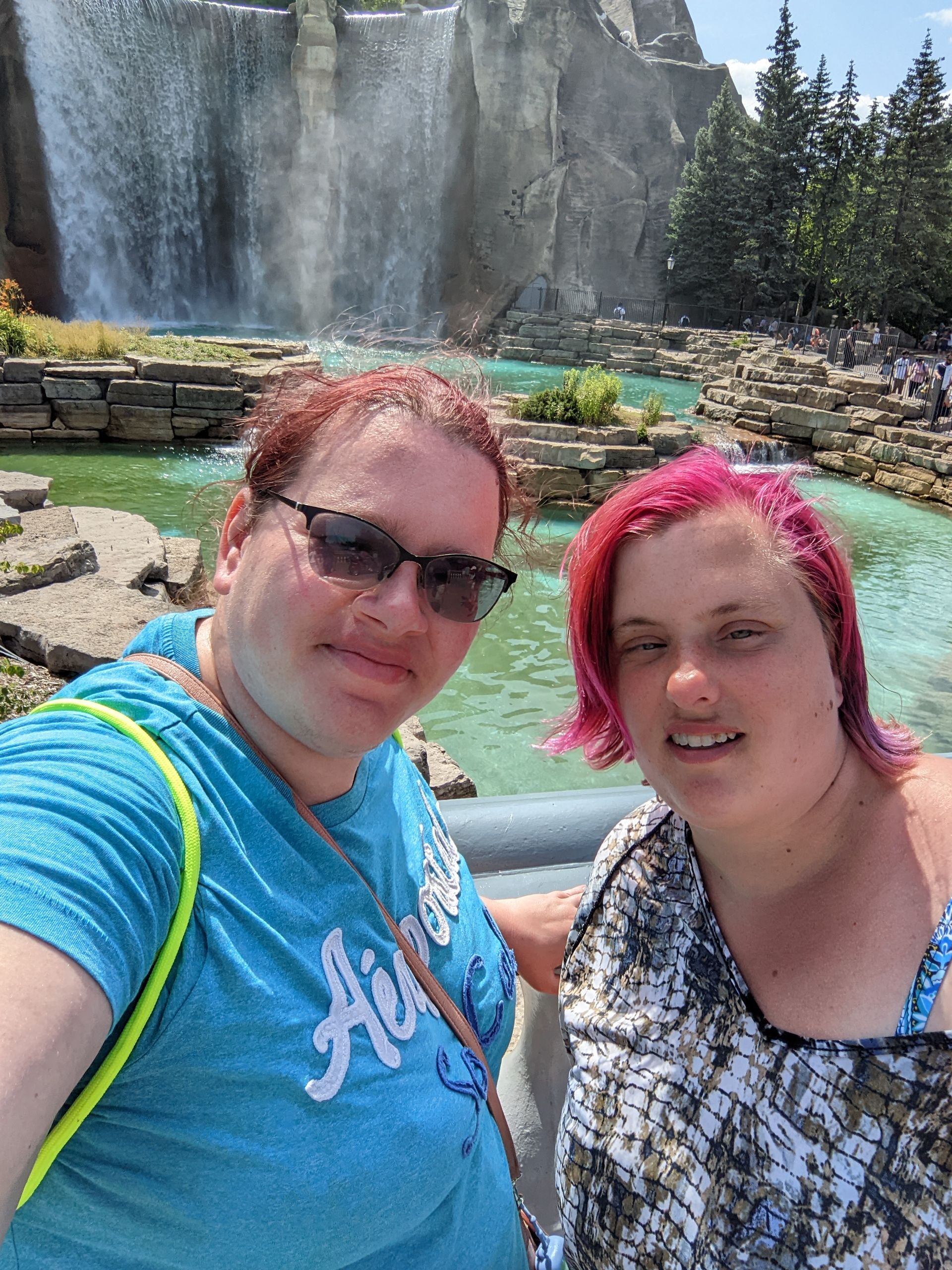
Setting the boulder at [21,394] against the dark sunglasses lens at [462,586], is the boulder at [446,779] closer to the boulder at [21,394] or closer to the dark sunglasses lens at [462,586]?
the dark sunglasses lens at [462,586]

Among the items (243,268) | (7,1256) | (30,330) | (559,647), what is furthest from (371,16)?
(7,1256)

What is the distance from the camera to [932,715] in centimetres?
623

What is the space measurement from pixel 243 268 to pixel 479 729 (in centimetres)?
2310

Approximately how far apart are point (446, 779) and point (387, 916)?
8.72ft

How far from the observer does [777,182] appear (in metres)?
36.2

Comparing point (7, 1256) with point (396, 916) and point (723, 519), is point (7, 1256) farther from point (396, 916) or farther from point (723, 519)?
point (723, 519)

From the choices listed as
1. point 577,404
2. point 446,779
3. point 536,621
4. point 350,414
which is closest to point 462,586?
point 350,414

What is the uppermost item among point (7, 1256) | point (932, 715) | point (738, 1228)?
point (7, 1256)

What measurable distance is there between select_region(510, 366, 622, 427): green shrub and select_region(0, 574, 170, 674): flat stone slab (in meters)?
7.22

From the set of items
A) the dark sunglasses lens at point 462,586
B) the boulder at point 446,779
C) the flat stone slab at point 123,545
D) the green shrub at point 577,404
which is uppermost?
the dark sunglasses lens at point 462,586

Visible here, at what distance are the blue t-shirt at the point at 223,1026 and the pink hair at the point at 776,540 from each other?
0.50m

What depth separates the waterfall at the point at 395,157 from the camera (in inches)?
994

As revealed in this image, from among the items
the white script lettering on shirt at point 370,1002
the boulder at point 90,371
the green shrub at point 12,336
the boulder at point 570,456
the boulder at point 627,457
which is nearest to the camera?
the white script lettering on shirt at point 370,1002

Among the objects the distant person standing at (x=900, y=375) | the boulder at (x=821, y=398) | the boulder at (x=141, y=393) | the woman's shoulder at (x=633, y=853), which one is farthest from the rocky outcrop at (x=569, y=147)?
the woman's shoulder at (x=633, y=853)
